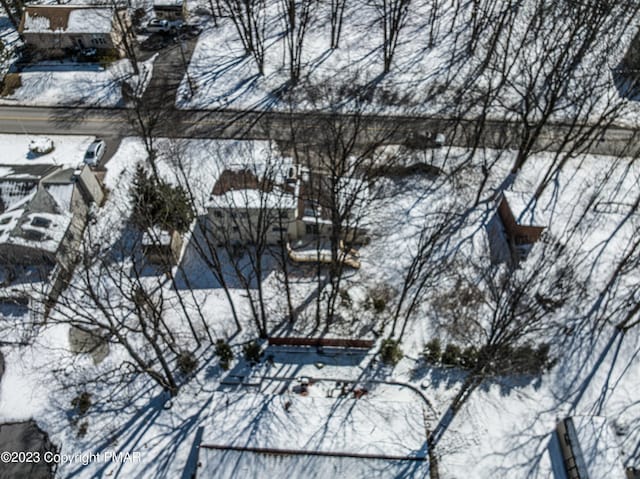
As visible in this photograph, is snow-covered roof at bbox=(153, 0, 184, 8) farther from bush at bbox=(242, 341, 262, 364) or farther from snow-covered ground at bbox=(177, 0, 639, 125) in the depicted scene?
bush at bbox=(242, 341, 262, 364)

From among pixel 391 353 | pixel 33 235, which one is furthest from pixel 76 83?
pixel 391 353

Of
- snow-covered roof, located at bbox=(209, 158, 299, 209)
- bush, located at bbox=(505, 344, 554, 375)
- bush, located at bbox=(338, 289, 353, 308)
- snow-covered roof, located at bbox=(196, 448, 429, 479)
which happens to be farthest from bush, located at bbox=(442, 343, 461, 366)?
snow-covered roof, located at bbox=(209, 158, 299, 209)

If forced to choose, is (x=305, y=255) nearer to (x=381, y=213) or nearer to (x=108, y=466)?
(x=381, y=213)

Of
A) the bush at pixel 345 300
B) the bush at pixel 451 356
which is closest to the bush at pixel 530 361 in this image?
the bush at pixel 451 356

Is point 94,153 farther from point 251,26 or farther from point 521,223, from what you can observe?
point 521,223

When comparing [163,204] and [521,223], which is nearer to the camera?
[163,204]

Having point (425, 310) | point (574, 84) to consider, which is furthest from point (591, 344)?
point (574, 84)

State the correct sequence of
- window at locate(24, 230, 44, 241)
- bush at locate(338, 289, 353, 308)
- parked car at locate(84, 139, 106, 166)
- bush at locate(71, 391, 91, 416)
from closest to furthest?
bush at locate(71, 391, 91, 416) → window at locate(24, 230, 44, 241) → bush at locate(338, 289, 353, 308) → parked car at locate(84, 139, 106, 166)
